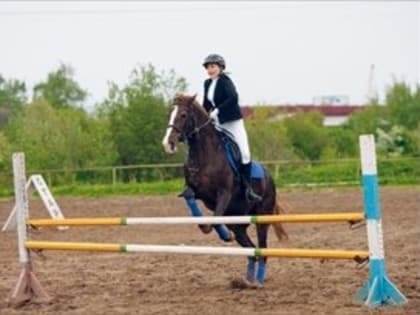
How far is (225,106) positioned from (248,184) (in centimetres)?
90

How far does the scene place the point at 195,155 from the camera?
9.80 m

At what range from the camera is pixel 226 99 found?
992cm

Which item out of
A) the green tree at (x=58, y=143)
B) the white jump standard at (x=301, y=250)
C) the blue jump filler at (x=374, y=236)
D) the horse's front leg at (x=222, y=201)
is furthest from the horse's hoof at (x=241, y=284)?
the green tree at (x=58, y=143)

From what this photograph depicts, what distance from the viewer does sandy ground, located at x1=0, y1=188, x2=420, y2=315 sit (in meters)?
8.15

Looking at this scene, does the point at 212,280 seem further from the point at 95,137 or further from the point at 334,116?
the point at 334,116

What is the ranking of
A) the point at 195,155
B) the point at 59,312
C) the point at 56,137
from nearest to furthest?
the point at 59,312
the point at 195,155
the point at 56,137

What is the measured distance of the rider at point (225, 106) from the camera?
9914 millimetres

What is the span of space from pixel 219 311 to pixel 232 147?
8.67ft

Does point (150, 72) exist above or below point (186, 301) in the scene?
above

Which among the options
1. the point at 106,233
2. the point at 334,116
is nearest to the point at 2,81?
the point at 334,116

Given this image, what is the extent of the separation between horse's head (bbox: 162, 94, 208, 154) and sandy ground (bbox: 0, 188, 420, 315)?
61.1 inches

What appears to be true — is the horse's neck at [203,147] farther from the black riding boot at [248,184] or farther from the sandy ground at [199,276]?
the sandy ground at [199,276]

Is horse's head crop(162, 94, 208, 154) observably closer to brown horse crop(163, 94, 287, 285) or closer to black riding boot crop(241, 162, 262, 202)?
brown horse crop(163, 94, 287, 285)

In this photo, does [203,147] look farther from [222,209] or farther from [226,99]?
[222,209]
